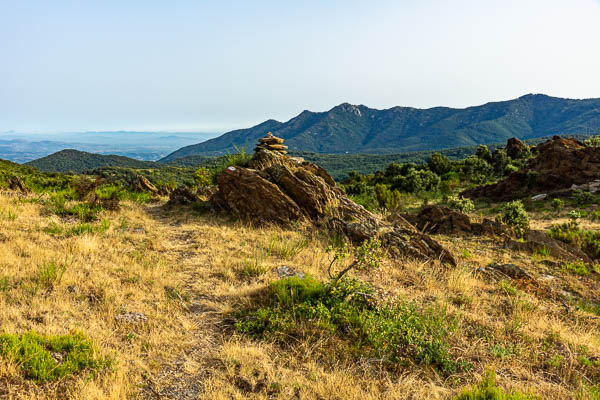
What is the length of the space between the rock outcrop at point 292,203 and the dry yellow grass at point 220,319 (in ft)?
4.89

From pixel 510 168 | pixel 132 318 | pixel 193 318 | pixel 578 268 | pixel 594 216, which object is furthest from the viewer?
pixel 510 168

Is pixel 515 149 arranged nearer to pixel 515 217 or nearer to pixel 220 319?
pixel 515 217

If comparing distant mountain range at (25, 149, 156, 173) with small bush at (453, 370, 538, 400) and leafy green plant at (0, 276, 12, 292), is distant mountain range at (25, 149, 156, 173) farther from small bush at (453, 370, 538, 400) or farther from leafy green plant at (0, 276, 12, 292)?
small bush at (453, 370, 538, 400)

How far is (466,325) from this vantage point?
477 centimetres

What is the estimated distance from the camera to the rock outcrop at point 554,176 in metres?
27.8

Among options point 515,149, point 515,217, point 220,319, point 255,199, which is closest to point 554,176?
point 515,217

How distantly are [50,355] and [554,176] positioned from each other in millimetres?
37880

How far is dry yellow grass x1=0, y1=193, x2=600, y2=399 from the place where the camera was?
3254 millimetres

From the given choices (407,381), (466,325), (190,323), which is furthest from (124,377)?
(466,325)

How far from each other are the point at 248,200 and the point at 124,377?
744 cm

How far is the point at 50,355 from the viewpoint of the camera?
3227 millimetres

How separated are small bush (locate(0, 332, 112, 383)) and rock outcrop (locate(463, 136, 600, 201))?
32956 mm

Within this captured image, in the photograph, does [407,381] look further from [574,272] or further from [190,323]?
[574,272]

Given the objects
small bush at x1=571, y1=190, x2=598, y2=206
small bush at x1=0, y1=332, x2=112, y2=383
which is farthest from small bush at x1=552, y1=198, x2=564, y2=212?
small bush at x1=0, y1=332, x2=112, y2=383
